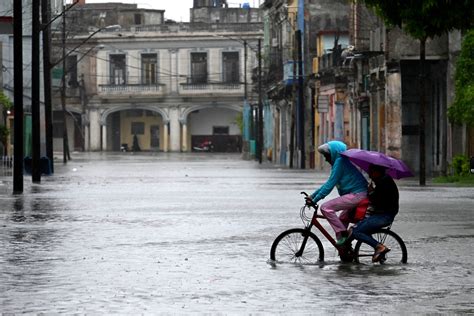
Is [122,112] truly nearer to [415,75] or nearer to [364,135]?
[364,135]

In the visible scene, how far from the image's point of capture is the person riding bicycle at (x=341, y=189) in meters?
Answer: 16.6

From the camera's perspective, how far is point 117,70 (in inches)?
4727

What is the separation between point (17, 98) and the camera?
3438 cm

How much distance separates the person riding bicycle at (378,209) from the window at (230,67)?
334 feet

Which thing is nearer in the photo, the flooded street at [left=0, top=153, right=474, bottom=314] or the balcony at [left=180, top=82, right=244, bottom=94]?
the flooded street at [left=0, top=153, right=474, bottom=314]

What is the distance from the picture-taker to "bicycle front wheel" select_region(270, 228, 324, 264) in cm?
1670

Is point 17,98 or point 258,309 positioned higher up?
point 17,98

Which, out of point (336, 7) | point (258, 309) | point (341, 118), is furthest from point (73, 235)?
point (336, 7)

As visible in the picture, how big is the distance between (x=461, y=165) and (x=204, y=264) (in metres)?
28.3

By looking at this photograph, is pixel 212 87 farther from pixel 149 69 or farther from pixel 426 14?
pixel 426 14

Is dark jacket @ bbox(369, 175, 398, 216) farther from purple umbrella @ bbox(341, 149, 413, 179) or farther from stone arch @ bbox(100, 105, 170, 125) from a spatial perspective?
stone arch @ bbox(100, 105, 170, 125)

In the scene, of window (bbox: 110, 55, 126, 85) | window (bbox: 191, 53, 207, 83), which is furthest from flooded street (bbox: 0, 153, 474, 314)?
window (bbox: 110, 55, 126, 85)

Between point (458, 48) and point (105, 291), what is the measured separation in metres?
35.0

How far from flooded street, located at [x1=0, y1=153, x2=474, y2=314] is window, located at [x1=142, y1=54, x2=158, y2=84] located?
88.9 meters
